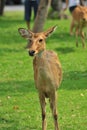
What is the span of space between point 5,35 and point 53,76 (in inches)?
466

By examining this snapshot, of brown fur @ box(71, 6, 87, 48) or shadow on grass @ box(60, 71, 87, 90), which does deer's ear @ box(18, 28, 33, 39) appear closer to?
shadow on grass @ box(60, 71, 87, 90)

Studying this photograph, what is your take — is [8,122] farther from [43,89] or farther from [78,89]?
[78,89]

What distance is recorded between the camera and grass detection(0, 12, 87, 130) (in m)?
8.64

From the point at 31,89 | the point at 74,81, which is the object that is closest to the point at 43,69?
the point at 31,89

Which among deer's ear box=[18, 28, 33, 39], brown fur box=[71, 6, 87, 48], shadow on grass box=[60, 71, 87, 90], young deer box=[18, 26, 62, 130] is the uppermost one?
deer's ear box=[18, 28, 33, 39]

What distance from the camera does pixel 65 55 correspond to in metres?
15.4

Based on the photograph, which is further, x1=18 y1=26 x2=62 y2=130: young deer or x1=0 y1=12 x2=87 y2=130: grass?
x1=0 y1=12 x2=87 y2=130: grass

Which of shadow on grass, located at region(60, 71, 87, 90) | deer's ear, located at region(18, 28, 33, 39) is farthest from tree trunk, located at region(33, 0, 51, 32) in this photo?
deer's ear, located at region(18, 28, 33, 39)

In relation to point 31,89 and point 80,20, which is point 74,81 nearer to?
point 31,89

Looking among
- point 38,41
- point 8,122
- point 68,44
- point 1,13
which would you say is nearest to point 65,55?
point 68,44

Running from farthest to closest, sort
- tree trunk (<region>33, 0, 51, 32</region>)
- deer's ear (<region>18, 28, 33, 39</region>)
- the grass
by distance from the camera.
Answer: tree trunk (<region>33, 0, 51, 32</region>) < the grass < deer's ear (<region>18, 28, 33, 39</region>)

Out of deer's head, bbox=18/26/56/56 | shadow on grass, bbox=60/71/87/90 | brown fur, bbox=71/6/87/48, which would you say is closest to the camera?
deer's head, bbox=18/26/56/56

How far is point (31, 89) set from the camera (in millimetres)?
11047

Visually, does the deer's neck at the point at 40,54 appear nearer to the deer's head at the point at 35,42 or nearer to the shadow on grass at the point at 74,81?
the deer's head at the point at 35,42
